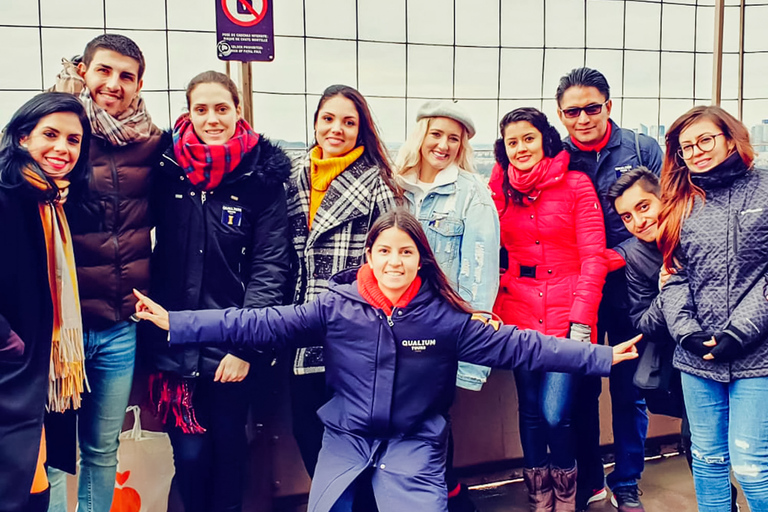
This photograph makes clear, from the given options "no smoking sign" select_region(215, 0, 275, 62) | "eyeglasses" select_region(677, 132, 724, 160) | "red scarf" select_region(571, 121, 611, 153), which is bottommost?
"eyeglasses" select_region(677, 132, 724, 160)

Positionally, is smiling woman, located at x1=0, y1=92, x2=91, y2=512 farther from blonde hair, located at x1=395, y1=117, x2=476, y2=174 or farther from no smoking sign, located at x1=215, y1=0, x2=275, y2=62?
blonde hair, located at x1=395, y1=117, x2=476, y2=174

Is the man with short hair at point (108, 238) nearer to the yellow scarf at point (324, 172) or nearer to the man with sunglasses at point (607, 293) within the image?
the yellow scarf at point (324, 172)

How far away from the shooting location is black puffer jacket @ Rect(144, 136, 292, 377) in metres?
2.43

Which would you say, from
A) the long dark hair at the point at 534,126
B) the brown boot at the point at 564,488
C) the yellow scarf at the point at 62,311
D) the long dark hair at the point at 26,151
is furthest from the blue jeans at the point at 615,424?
the long dark hair at the point at 26,151

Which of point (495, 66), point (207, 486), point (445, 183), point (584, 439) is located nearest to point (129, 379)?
point (207, 486)

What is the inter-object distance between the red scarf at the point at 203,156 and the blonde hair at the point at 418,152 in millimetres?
741

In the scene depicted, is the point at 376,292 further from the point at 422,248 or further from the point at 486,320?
the point at 486,320

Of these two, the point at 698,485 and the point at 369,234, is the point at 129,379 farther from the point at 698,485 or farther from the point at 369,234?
the point at 698,485

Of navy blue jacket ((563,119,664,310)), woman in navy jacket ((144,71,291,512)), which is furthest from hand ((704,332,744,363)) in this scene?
woman in navy jacket ((144,71,291,512))

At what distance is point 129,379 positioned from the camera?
97.0 inches

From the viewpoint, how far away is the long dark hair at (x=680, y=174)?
2363 mm

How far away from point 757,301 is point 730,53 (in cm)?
248

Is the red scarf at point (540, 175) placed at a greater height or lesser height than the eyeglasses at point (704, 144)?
lesser

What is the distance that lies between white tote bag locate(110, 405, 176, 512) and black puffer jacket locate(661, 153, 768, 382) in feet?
6.91
